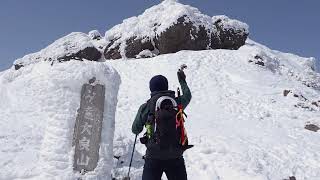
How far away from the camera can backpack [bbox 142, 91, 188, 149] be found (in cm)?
486

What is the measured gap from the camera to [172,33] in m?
30.0

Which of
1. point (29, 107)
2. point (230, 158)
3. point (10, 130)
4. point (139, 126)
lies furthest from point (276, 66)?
point (139, 126)

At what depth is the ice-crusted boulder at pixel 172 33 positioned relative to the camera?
30.1 m

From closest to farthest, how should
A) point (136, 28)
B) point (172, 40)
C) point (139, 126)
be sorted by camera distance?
point (139, 126)
point (172, 40)
point (136, 28)

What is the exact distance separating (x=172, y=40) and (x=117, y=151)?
1883 cm

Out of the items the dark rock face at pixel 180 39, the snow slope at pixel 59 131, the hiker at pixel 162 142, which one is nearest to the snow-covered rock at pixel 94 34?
the dark rock face at pixel 180 39

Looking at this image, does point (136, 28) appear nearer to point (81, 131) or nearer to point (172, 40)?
point (172, 40)

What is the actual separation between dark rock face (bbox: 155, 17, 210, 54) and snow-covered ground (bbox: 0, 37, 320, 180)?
2.59 meters

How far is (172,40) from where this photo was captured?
29.8 m

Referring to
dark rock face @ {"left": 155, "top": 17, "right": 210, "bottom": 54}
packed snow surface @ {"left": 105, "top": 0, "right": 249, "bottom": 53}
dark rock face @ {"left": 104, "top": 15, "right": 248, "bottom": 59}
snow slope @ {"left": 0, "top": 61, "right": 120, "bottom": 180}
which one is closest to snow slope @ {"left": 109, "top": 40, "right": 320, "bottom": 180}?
snow slope @ {"left": 0, "top": 61, "right": 120, "bottom": 180}

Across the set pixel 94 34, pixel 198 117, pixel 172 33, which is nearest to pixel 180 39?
pixel 172 33

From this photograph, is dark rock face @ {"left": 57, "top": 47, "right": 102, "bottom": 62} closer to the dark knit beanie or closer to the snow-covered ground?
the snow-covered ground

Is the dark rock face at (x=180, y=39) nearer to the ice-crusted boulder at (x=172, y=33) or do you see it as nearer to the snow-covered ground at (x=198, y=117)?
the ice-crusted boulder at (x=172, y=33)

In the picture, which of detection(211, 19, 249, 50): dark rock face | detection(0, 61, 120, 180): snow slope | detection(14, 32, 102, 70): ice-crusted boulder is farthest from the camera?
detection(211, 19, 249, 50): dark rock face
